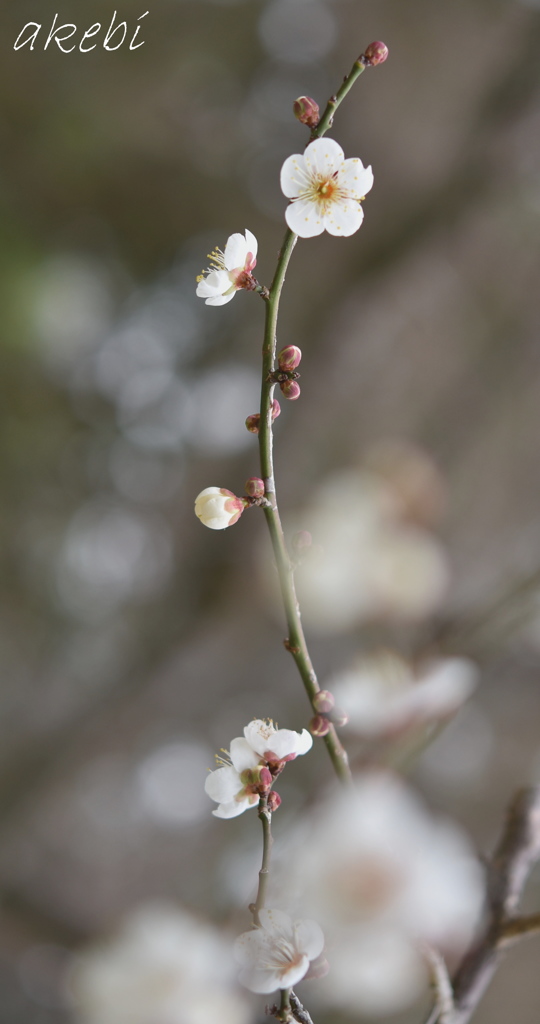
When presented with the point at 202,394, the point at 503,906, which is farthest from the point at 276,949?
the point at 202,394

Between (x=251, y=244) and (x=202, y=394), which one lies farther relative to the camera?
(x=202, y=394)

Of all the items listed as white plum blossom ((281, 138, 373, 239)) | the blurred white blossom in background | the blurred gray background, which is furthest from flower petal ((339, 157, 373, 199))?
the blurred gray background

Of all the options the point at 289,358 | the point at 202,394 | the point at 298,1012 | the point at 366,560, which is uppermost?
the point at 202,394

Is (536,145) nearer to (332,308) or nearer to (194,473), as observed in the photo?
(332,308)

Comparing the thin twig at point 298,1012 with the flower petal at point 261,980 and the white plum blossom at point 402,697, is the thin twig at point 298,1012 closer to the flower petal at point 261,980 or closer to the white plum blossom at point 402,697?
the flower petal at point 261,980

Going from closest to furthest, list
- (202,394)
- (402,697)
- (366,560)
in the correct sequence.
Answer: (402,697) → (366,560) → (202,394)

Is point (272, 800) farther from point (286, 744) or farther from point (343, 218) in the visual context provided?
point (343, 218)

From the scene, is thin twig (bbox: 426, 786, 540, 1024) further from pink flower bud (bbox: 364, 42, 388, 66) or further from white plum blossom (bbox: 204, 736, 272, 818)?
pink flower bud (bbox: 364, 42, 388, 66)
